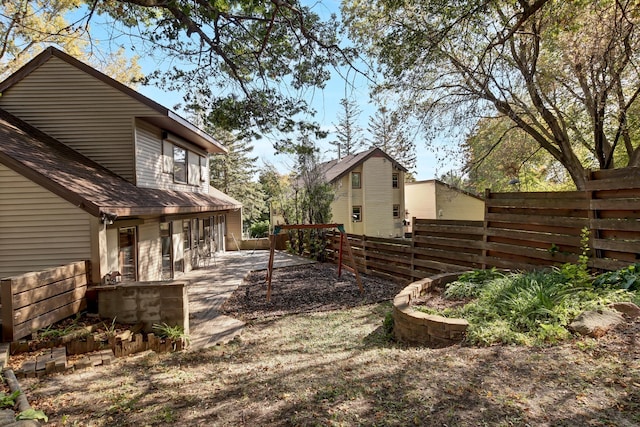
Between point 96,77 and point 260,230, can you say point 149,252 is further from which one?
point 260,230

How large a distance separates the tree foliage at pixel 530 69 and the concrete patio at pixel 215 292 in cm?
614

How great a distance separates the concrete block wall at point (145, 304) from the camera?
5.95 meters

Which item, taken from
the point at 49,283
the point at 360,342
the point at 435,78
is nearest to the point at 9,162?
the point at 49,283

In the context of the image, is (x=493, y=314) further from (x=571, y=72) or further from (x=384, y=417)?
(x=571, y=72)

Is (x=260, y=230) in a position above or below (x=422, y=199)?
below

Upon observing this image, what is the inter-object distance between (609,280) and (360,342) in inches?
129

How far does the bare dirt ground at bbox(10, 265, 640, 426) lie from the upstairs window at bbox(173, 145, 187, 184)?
819 cm

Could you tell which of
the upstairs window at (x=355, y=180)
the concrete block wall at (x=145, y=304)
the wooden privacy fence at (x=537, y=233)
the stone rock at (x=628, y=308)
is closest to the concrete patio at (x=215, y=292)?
the concrete block wall at (x=145, y=304)

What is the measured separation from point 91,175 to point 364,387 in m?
7.71

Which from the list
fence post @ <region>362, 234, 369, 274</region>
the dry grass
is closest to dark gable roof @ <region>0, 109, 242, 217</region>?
the dry grass

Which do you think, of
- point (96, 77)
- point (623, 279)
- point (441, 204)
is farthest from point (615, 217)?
point (441, 204)

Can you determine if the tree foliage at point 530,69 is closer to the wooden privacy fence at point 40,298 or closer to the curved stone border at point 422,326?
the curved stone border at point 422,326

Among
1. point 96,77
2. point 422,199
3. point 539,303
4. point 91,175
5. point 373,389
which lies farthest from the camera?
point 422,199

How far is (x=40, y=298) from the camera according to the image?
511 centimetres
